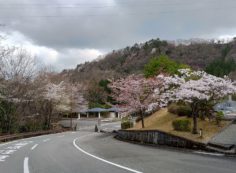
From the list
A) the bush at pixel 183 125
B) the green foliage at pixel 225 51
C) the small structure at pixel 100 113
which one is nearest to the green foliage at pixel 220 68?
the green foliage at pixel 225 51

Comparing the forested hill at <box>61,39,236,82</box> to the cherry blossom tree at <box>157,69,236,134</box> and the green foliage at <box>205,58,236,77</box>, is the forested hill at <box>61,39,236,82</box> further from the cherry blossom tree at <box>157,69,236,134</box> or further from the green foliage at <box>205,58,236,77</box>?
the cherry blossom tree at <box>157,69,236,134</box>

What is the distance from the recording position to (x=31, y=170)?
41.9ft

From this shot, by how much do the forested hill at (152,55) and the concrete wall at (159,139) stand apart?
64.8m

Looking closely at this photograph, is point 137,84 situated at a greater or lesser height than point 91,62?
lesser

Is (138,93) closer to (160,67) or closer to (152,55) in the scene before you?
(160,67)

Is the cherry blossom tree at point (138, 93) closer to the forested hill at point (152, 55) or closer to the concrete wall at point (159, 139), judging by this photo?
Result: the concrete wall at point (159, 139)

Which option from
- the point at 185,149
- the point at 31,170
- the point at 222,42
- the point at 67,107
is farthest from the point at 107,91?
the point at 31,170

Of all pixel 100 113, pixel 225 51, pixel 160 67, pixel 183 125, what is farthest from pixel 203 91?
pixel 225 51

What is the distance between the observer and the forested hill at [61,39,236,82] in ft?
351

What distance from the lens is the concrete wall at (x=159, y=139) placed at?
→ 21506mm

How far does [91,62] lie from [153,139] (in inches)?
4695

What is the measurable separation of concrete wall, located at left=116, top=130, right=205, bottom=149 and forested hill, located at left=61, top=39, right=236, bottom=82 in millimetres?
64775

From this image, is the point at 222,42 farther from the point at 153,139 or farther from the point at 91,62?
the point at 153,139

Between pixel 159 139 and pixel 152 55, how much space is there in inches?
3625
